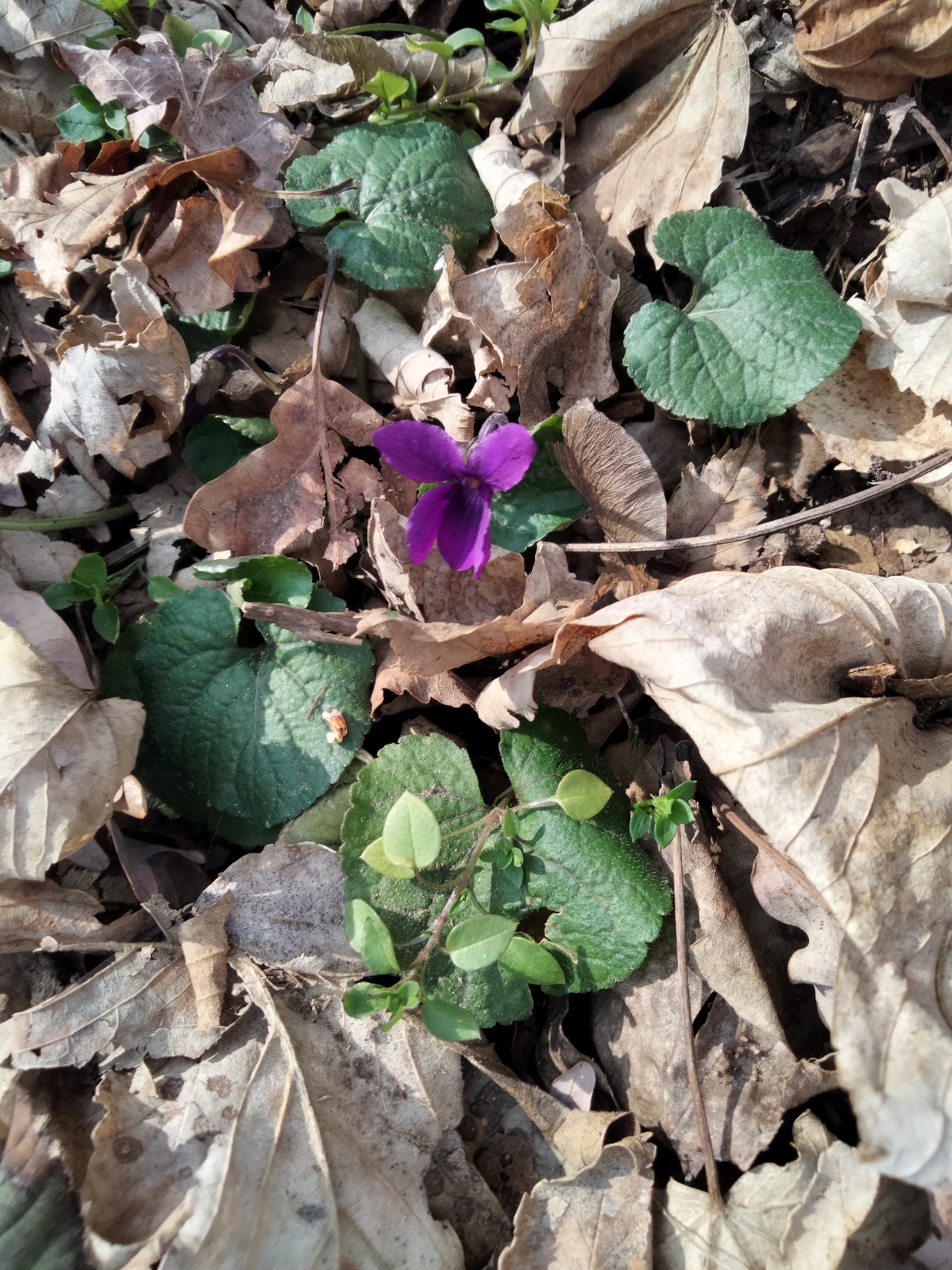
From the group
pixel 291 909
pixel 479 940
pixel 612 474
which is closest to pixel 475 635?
pixel 612 474

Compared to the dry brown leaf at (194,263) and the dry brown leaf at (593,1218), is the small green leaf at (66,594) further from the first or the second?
the dry brown leaf at (593,1218)

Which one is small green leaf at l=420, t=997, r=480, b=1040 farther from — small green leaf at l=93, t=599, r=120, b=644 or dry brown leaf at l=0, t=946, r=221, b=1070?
small green leaf at l=93, t=599, r=120, b=644

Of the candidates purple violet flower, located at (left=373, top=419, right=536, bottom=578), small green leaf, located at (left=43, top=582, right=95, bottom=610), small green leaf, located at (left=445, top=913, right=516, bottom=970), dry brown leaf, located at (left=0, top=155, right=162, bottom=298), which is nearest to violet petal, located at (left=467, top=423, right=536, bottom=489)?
purple violet flower, located at (left=373, top=419, right=536, bottom=578)

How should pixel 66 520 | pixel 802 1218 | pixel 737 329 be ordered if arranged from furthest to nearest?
1. pixel 66 520
2. pixel 737 329
3. pixel 802 1218

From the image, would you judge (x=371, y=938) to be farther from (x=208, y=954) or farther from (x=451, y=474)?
(x=451, y=474)

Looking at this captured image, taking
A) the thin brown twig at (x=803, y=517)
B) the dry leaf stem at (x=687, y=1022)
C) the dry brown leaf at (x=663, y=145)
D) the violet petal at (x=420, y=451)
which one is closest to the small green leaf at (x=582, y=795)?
the dry leaf stem at (x=687, y=1022)

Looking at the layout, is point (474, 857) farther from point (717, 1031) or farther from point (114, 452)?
point (114, 452)
